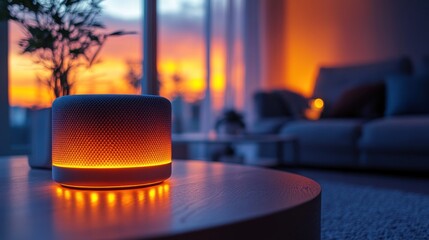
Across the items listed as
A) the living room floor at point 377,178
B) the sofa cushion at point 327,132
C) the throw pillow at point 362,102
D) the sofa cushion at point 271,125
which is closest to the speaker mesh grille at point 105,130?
the living room floor at point 377,178

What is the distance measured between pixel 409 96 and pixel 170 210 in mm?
3167

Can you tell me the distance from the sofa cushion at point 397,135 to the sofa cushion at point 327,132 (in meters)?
0.08

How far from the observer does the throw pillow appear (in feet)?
11.8

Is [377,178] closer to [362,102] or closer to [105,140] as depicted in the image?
[362,102]

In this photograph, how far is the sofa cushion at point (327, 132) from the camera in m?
3.18

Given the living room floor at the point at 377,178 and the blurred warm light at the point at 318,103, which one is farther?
the blurred warm light at the point at 318,103

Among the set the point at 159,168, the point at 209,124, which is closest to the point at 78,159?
the point at 159,168

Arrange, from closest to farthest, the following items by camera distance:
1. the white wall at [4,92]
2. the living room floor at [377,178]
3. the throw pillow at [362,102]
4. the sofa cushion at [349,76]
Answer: the white wall at [4,92], the living room floor at [377,178], the throw pillow at [362,102], the sofa cushion at [349,76]

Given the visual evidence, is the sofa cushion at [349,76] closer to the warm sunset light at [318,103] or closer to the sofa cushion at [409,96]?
the warm sunset light at [318,103]

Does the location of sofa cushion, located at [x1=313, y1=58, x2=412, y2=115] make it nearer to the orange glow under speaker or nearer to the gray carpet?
the gray carpet

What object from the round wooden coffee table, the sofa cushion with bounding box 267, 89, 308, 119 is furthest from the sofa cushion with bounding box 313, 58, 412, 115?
the round wooden coffee table

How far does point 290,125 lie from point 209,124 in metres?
1.21

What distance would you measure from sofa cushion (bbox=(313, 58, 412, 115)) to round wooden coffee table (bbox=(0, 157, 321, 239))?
313 cm

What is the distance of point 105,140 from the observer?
0.76 metres
